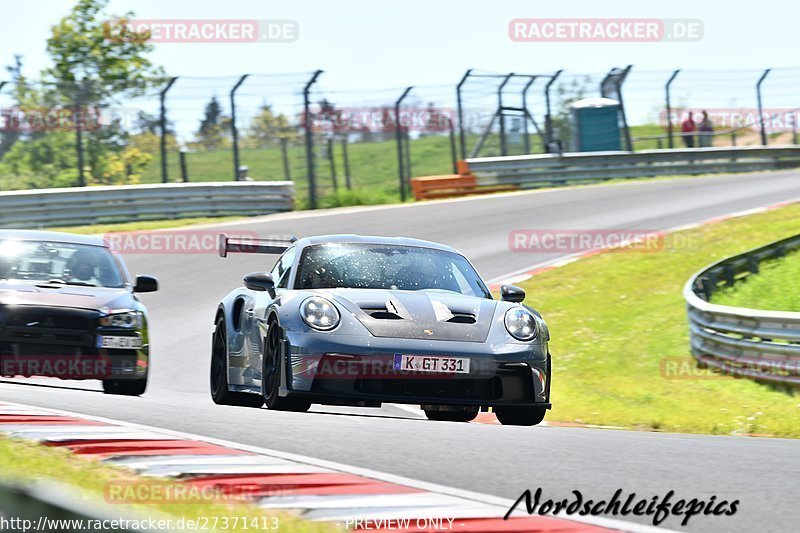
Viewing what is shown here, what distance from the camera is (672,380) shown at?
12156mm

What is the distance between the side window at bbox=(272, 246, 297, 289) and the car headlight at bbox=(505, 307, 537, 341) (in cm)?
161

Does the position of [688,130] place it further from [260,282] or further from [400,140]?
[260,282]

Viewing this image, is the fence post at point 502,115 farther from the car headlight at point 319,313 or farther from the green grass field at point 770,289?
the car headlight at point 319,313

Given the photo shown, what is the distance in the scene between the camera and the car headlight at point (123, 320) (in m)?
9.96

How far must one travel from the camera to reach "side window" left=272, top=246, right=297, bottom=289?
8.86m

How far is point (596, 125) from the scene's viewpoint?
114ft

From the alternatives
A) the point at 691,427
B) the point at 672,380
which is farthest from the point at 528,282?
the point at 691,427

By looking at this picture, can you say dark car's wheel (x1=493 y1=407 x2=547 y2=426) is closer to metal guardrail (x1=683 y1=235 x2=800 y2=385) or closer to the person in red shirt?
metal guardrail (x1=683 y1=235 x2=800 y2=385)

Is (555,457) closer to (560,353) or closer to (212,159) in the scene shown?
(560,353)

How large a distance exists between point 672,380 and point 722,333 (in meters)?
0.97

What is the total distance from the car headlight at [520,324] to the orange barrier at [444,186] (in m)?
20.4

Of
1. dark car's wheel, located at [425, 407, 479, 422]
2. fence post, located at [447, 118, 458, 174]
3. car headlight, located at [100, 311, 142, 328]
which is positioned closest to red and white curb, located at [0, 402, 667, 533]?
dark car's wheel, located at [425, 407, 479, 422]

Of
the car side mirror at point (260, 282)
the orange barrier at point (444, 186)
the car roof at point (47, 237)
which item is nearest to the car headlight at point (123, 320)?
the car roof at point (47, 237)

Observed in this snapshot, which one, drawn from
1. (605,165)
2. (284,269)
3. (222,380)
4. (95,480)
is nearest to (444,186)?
(605,165)
